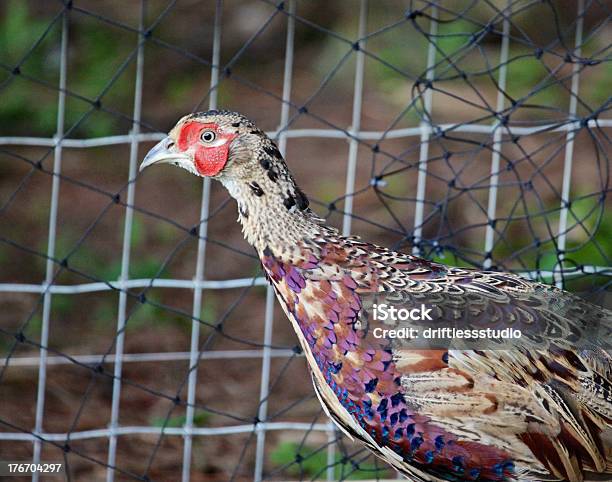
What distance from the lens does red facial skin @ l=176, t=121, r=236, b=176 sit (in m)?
2.56

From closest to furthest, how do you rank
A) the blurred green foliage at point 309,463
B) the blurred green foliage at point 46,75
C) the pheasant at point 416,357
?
the pheasant at point 416,357 → the blurred green foliage at point 309,463 → the blurred green foliage at point 46,75

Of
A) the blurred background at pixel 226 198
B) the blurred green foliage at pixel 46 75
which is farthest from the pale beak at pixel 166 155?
the blurred green foliage at pixel 46 75

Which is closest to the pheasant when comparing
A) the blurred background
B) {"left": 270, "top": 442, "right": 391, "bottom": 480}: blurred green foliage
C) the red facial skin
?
the red facial skin

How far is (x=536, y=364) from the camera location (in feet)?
8.11

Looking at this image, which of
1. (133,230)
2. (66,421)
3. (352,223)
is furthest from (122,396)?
(352,223)

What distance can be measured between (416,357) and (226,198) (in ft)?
9.75

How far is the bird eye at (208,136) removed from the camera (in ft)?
8.44

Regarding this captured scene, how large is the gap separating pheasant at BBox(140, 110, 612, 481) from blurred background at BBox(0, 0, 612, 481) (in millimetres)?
745

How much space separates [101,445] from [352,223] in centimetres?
172

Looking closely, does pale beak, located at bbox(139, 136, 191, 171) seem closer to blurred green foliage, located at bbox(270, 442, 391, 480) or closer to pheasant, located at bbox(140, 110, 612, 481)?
pheasant, located at bbox(140, 110, 612, 481)

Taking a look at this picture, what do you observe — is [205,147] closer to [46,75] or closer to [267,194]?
[267,194]

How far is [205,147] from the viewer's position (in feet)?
8.45

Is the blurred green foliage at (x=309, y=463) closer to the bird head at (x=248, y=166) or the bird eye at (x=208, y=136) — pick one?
the bird head at (x=248, y=166)

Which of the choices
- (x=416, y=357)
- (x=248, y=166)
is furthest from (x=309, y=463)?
(x=248, y=166)
